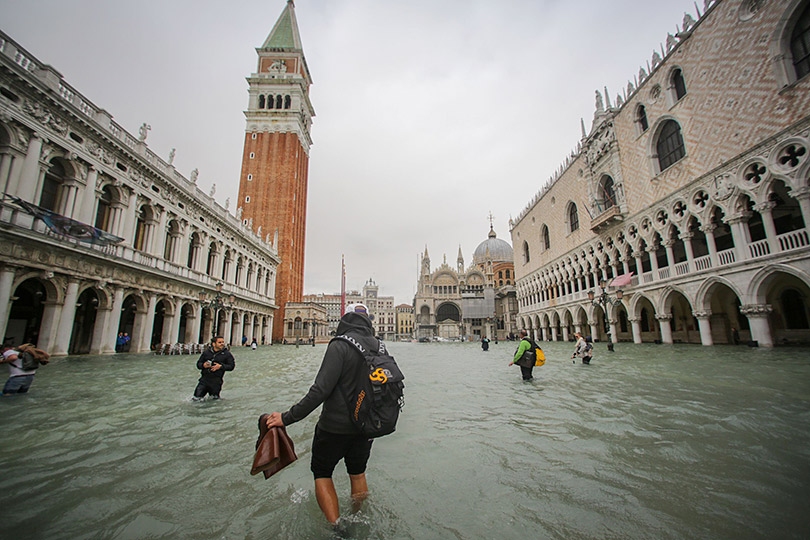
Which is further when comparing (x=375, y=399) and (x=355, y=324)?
(x=355, y=324)

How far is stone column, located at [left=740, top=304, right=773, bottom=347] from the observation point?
14312 millimetres

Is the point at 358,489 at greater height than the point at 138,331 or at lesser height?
lesser

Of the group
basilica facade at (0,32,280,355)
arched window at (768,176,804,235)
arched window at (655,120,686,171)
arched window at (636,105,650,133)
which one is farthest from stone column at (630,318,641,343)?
basilica facade at (0,32,280,355)

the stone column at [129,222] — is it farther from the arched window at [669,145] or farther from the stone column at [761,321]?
the arched window at [669,145]

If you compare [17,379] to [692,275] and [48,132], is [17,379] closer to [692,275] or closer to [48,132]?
[48,132]

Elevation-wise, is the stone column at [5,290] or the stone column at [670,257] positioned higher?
the stone column at [670,257]

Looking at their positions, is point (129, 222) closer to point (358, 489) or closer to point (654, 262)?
point (358, 489)

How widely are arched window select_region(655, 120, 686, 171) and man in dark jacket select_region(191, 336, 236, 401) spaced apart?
23.0 meters

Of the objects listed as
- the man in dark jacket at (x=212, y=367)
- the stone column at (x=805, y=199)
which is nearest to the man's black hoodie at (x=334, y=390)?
the man in dark jacket at (x=212, y=367)

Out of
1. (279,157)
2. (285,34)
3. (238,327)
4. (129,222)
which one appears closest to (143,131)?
(129,222)

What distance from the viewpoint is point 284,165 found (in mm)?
44656

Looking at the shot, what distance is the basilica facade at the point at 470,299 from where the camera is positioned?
5709 centimetres

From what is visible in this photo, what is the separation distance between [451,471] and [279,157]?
157ft

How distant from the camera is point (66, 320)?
14023 millimetres
